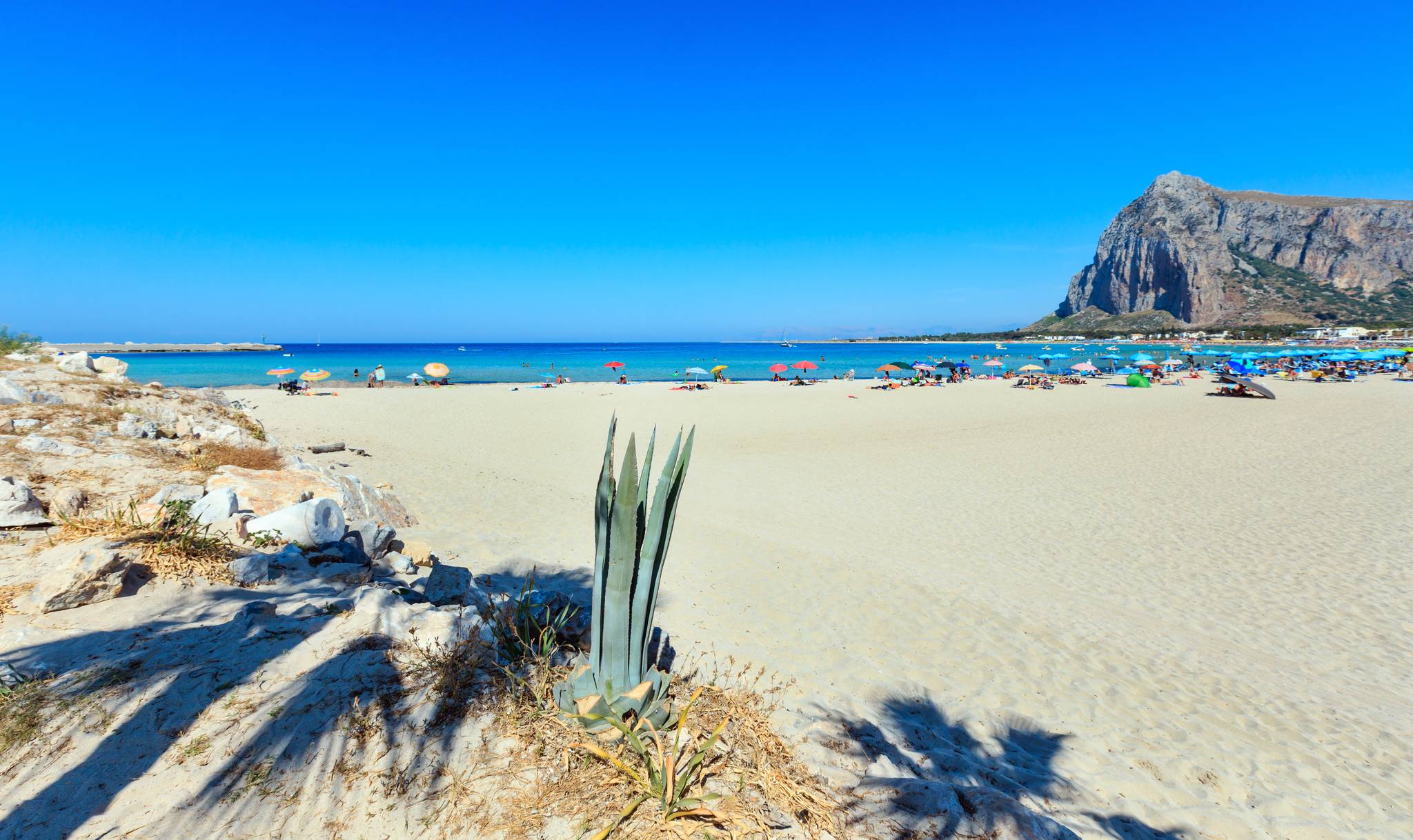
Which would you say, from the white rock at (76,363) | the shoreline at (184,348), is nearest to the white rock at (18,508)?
the white rock at (76,363)

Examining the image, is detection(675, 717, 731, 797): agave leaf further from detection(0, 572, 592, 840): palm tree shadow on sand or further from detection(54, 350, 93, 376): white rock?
detection(54, 350, 93, 376): white rock

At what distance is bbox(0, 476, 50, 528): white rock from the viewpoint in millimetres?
3971

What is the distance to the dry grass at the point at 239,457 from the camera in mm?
6449

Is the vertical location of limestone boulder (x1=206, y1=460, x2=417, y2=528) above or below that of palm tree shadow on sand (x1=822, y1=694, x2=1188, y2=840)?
above

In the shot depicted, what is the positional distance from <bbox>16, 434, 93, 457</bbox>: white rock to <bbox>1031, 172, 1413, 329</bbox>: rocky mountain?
14689 cm

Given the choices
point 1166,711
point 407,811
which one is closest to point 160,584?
point 407,811

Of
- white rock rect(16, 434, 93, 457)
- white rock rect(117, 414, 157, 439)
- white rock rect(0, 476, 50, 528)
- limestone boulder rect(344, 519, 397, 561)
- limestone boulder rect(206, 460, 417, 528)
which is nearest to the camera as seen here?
white rock rect(0, 476, 50, 528)

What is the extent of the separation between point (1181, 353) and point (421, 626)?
276 ft

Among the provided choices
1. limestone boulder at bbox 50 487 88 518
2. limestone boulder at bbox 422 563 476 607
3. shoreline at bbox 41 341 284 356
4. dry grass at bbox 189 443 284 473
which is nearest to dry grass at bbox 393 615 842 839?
limestone boulder at bbox 422 563 476 607

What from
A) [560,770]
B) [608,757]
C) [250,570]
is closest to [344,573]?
[250,570]

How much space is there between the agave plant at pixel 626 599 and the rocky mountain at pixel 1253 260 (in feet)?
474

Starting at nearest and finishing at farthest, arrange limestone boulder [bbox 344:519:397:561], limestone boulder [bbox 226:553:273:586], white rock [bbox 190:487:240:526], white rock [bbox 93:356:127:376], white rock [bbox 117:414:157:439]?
limestone boulder [bbox 226:553:273:586]
white rock [bbox 190:487:240:526]
limestone boulder [bbox 344:519:397:561]
white rock [bbox 117:414:157:439]
white rock [bbox 93:356:127:376]

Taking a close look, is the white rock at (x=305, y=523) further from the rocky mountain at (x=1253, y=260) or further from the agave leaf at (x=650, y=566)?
→ the rocky mountain at (x=1253, y=260)

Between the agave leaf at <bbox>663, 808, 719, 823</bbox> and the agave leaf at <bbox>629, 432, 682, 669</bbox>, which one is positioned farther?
the agave leaf at <bbox>629, 432, 682, 669</bbox>
